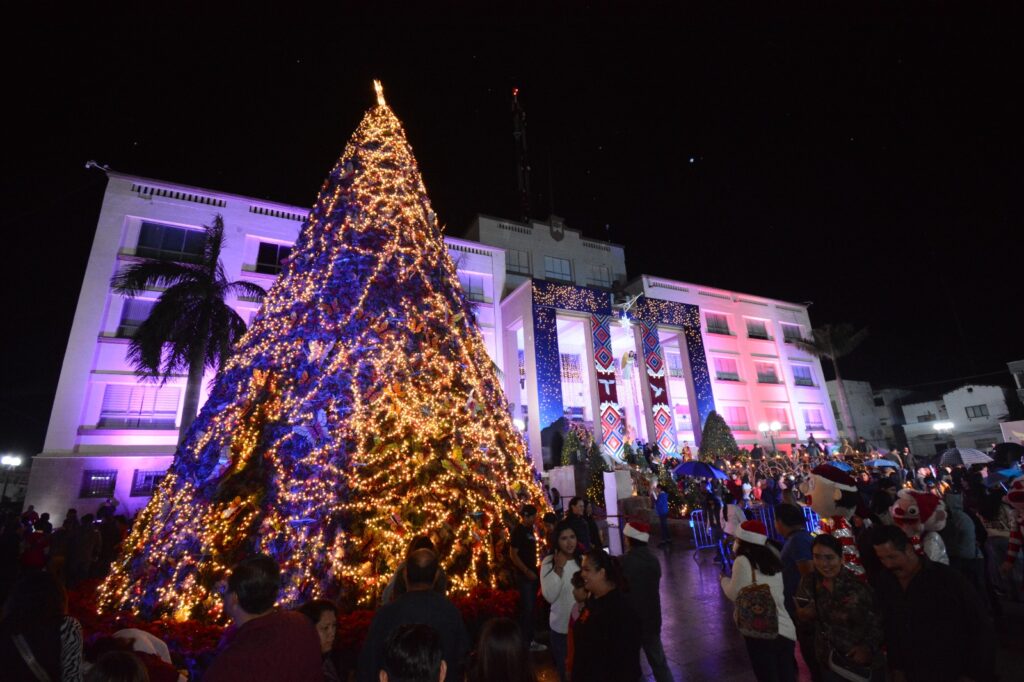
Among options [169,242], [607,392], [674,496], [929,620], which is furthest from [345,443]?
[169,242]

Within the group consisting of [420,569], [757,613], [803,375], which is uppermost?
[803,375]

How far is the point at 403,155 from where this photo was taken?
6.61 metres

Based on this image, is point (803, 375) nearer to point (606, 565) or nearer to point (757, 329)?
point (757, 329)

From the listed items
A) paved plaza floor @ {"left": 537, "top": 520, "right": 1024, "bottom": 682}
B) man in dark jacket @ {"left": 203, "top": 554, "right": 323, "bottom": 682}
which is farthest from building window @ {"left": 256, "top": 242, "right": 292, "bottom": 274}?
man in dark jacket @ {"left": 203, "top": 554, "right": 323, "bottom": 682}

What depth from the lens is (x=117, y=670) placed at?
2041 millimetres

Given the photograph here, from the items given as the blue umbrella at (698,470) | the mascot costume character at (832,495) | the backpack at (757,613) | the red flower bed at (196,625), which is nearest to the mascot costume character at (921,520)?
the mascot costume character at (832,495)

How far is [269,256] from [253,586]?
2253cm

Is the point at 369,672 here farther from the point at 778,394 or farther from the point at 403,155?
the point at 778,394

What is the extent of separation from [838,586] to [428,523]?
3.45m

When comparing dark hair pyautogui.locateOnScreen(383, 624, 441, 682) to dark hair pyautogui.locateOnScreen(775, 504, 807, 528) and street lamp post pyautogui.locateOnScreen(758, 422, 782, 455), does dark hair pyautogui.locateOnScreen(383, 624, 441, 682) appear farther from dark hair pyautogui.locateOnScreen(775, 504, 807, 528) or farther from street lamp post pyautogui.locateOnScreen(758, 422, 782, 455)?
street lamp post pyautogui.locateOnScreen(758, 422, 782, 455)

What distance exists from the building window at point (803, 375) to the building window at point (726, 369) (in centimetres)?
629

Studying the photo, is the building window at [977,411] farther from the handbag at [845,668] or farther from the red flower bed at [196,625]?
the red flower bed at [196,625]

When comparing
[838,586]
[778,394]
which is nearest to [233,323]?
[838,586]

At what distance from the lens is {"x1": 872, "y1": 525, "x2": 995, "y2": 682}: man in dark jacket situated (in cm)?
263
